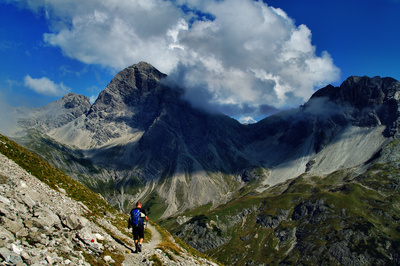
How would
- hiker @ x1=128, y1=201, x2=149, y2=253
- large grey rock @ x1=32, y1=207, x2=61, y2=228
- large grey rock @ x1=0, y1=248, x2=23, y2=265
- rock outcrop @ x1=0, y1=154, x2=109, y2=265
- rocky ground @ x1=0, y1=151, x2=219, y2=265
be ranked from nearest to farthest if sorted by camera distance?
large grey rock @ x1=0, y1=248, x2=23, y2=265
rock outcrop @ x1=0, y1=154, x2=109, y2=265
rocky ground @ x1=0, y1=151, x2=219, y2=265
large grey rock @ x1=32, y1=207, x2=61, y2=228
hiker @ x1=128, y1=201, x2=149, y2=253

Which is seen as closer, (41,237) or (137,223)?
(41,237)

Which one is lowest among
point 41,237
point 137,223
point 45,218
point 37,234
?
point 137,223

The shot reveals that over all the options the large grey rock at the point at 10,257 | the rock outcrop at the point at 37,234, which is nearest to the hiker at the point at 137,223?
the rock outcrop at the point at 37,234

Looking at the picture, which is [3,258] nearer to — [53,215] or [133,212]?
[53,215]

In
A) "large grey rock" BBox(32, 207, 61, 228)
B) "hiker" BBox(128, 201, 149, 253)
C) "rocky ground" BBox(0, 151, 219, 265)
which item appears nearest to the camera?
"rocky ground" BBox(0, 151, 219, 265)

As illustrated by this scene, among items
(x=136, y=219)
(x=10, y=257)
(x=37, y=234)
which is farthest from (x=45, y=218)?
(x=136, y=219)

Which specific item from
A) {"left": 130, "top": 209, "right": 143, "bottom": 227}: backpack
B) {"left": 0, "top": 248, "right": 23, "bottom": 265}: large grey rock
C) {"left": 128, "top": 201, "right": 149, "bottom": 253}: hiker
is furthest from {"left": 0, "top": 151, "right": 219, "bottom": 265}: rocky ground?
{"left": 130, "top": 209, "right": 143, "bottom": 227}: backpack

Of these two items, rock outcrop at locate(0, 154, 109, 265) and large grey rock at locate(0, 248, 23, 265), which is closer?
large grey rock at locate(0, 248, 23, 265)

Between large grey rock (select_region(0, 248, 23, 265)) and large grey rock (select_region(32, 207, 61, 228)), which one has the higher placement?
large grey rock (select_region(32, 207, 61, 228))

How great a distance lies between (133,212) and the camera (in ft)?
79.5

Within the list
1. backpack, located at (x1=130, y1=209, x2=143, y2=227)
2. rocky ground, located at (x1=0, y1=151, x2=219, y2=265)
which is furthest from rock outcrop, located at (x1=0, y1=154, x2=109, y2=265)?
backpack, located at (x1=130, y1=209, x2=143, y2=227)

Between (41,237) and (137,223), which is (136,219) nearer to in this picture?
(137,223)

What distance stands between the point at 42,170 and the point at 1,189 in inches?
742

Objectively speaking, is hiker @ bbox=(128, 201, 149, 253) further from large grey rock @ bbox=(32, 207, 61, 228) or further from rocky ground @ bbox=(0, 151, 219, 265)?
large grey rock @ bbox=(32, 207, 61, 228)
